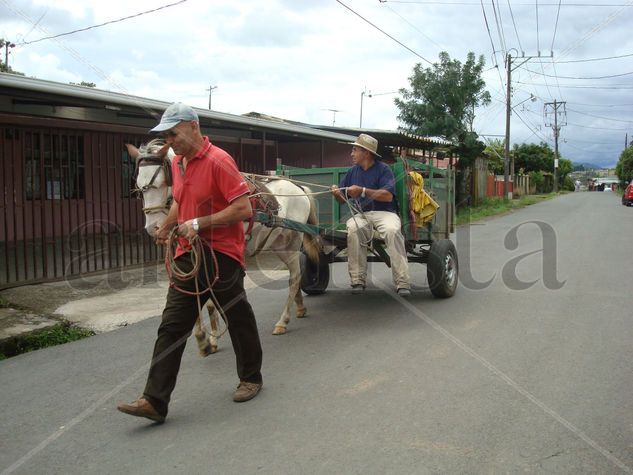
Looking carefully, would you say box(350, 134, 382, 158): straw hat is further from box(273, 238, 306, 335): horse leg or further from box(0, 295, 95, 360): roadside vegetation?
box(0, 295, 95, 360): roadside vegetation

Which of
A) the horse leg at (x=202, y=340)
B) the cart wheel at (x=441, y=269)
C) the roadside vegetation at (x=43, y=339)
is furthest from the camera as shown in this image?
the cart wheel at (x=441, y=269)

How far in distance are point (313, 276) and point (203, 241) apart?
3856 mm

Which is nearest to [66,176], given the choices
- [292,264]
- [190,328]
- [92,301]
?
[92,301]

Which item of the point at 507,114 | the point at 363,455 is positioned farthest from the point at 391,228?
the point at 507,114

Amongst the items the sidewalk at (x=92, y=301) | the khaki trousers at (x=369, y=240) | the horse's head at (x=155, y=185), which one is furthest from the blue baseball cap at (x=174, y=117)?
the sidewalk at (x=92, y=301)

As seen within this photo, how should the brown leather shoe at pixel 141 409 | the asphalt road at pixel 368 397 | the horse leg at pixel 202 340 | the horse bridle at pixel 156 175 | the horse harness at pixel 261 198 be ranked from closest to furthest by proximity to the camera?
the asphalt road at pixel 368 397 → the brown leather shoe at pixel 141 409 → the horse bridle at pixel 156 175 → the horse leg at pixel 202 340 → the horse harness at pixel 261 198

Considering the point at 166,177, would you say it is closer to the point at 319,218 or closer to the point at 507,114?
the point at 319,218

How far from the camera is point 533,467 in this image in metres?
3.03

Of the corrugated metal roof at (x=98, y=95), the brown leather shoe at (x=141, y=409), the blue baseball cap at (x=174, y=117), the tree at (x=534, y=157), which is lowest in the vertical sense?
the brown leather shoe at (x=141, y=409)

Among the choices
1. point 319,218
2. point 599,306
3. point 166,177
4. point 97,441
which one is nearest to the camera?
point 97,441

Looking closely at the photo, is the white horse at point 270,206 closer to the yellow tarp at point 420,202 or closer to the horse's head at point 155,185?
the horse's head at point 155,185

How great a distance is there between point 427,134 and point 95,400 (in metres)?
20.7

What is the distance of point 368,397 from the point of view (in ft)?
13.3

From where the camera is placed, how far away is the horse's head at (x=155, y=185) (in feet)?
14.9
